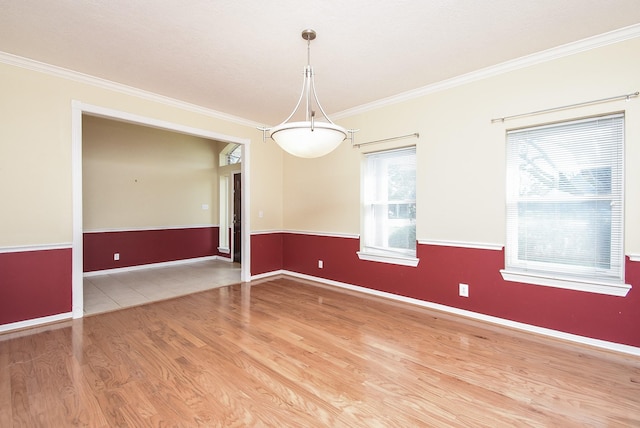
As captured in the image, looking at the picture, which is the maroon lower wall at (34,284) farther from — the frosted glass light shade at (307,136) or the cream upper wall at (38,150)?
the frosted glass light shade at (307,136)

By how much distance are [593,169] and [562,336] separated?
58.8 inches

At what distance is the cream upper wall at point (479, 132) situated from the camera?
2.32 m

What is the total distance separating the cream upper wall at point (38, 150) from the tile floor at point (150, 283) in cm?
105

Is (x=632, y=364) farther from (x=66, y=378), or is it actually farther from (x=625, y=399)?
(x=66, y=378)

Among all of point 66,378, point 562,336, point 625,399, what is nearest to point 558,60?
point 562,336

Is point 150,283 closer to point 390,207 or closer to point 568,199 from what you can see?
point 390,207

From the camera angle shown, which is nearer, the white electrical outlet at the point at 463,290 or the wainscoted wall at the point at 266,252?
the white electrical outlet at the point at 463,290

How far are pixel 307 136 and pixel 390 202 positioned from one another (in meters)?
2.24

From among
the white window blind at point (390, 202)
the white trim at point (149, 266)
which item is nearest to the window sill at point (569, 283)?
the white window blind at point (390, 202)

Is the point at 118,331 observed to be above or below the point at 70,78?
below

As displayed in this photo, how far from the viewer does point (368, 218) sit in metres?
4.10

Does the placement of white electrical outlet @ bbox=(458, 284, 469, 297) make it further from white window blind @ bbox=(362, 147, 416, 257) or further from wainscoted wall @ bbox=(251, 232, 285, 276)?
wainscoted wall @ bbox=(251, 232, 285, 276)

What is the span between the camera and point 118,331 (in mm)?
2771

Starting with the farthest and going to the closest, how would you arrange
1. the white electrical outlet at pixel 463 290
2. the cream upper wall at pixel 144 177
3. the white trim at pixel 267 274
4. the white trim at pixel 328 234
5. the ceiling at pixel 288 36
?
the cream upper wall at pixel 144 177 < the white trim at pixel 267 274 < the white trim at pixel 328 234 < the white electrical outlet at pixel 463 290 < the ceiling at pixel 288 36
